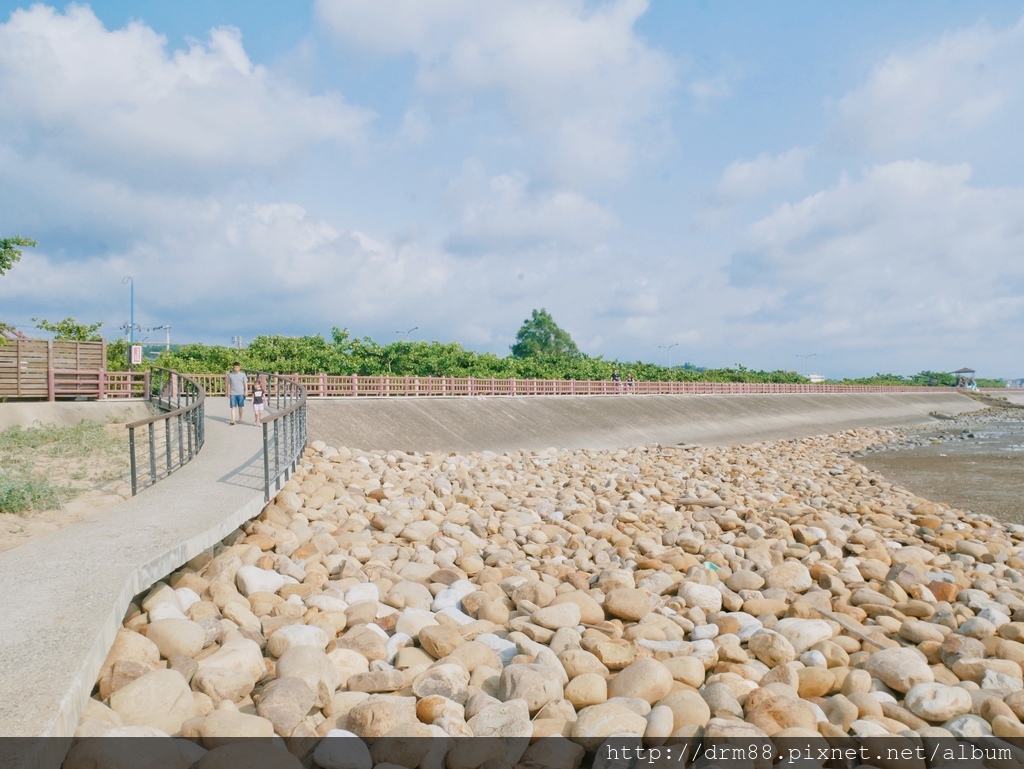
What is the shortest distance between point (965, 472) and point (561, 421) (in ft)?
46.7

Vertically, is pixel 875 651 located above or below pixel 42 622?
below

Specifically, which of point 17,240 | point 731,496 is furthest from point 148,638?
point 17,240

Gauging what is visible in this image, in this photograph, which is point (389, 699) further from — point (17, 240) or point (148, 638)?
point (17, 240)

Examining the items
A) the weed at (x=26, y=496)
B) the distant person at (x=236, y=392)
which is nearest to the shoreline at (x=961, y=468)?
the weed at (x=26, y=496)

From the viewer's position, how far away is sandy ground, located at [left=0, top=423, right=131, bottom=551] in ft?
21.6

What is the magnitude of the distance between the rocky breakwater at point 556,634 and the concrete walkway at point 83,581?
10.1 inches

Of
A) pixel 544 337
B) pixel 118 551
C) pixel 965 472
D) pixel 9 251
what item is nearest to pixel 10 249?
pixel 9 251

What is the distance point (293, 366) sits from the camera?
121ft

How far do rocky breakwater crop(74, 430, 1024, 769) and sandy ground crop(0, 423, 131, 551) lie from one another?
1.74m

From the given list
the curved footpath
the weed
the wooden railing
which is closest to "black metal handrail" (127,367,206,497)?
the curved footpath

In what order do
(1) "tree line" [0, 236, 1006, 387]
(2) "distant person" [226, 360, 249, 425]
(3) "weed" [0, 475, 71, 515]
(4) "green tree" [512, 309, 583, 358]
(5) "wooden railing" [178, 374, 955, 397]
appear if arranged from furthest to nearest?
(4) "green tree" [512, 309, 583, 358]
(1) "tree line" [0, 236, 1006, 387]
(5) "wooden railing" [178, 374, 955, 397]
(2) "distant person" [226, 360, 249, 425]
(3) "weed" [0, 475, 71, 515]

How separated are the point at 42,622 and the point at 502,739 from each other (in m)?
2.82

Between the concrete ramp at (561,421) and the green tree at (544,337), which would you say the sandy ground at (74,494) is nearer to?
the concrete ramp at (561,421)

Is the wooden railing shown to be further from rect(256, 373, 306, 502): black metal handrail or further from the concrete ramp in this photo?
rect(256, 373, 306, 502): black metal handrail
